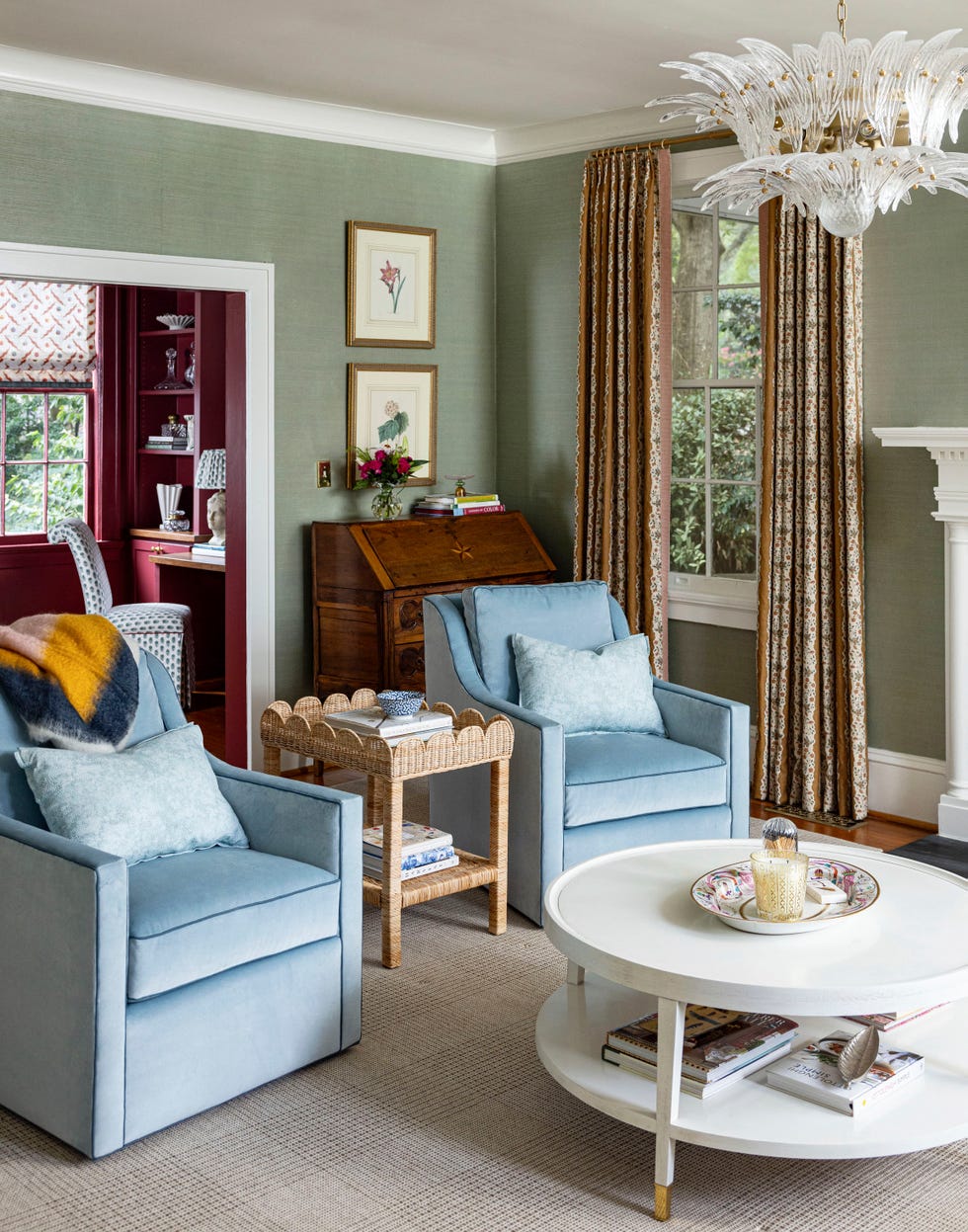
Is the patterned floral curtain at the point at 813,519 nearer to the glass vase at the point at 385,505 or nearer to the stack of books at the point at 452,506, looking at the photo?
the stack of books at the point at 452,506

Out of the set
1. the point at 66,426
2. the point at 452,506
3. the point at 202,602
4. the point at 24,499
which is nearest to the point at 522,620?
the point at 452,506

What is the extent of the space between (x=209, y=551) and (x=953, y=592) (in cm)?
366

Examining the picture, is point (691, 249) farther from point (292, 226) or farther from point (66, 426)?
point (66, 426)

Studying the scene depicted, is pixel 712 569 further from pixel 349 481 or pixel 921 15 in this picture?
pixel 921 15

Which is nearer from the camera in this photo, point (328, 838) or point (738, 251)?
point (328, 838)

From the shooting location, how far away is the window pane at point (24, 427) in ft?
24.0

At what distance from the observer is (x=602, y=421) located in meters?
5.74

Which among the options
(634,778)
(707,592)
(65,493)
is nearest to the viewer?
(634,778)

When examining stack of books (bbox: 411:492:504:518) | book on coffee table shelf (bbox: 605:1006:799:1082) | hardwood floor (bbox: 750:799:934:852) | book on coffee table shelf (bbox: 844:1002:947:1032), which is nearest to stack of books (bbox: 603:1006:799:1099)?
book on coffee table shelf (bbox: 605:1006:799:1082)

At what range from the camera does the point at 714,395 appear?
5664 mm

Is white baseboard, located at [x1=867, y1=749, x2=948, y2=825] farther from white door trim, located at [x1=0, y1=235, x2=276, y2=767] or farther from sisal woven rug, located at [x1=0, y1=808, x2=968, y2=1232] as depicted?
white door trim, located at [x1=0, y1=235, x2=276, y2=767]

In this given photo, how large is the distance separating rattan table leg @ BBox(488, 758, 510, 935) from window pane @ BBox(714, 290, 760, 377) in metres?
2.43

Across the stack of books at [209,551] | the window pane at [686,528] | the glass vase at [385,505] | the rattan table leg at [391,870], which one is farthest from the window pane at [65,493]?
the rattan table leg at [391,870]

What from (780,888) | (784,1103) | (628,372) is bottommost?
(784,1103)
